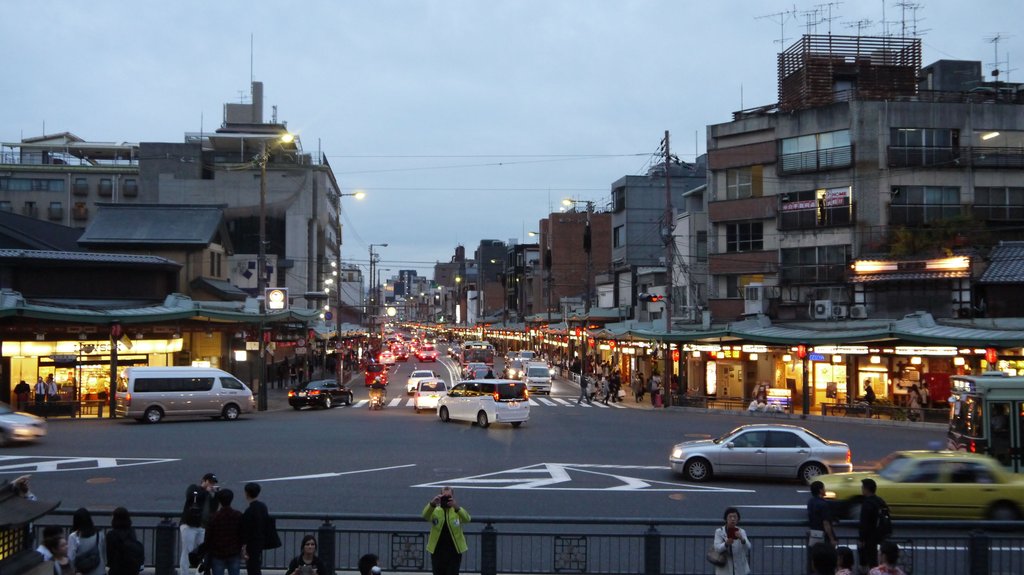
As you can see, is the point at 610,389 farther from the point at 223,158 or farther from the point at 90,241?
the point at 223,158

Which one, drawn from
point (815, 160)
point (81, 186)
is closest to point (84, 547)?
point (815, 160)

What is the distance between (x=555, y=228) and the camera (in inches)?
4227

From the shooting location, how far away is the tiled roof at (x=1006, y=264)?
129ft

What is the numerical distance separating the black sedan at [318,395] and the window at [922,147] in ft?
102

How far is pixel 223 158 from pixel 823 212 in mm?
61656

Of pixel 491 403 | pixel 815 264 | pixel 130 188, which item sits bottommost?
pixel 491 403

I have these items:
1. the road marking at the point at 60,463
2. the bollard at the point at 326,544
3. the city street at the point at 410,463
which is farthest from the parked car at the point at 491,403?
the bollard at the point at 326,544

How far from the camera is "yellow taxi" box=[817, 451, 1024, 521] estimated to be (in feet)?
51.1

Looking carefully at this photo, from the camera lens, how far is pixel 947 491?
15664 mm

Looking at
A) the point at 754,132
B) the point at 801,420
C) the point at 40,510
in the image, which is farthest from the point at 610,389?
the point at 40,510

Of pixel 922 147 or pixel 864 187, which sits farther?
pixel 864 187

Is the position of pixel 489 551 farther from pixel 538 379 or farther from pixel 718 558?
pixel 538 379

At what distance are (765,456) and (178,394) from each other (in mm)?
22772

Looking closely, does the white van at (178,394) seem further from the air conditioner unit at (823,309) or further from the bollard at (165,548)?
the air conditioner unit at (823,309)
